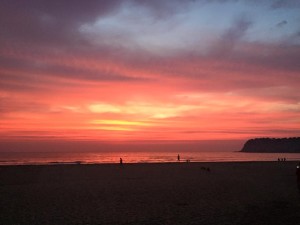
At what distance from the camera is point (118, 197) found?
19375mm

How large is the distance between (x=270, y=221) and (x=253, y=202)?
470cm

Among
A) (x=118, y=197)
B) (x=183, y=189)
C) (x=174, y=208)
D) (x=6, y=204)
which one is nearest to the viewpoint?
(x=174, y=208)

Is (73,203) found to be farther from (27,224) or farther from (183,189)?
(183,189)

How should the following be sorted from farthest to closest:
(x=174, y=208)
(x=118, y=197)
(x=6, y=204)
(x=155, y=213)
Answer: (x=118, y=197), (x=6, y=204), (x=174, y=208), (x=155, y=213)

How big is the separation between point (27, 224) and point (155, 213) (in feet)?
15.8

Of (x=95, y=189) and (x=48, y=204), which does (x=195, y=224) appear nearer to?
(x=48, y=204)

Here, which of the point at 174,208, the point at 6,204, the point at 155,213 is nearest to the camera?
the point at 155,213

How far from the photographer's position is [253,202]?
56.5ft

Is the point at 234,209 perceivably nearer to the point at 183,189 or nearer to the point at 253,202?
the point at 253,202

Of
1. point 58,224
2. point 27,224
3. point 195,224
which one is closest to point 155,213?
point 195,224

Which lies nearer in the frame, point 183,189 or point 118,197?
point 118,197

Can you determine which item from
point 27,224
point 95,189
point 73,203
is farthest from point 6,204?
point 95,189

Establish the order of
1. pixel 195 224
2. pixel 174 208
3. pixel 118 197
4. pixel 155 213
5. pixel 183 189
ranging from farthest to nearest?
pixel 183 189
pixel 118 197
pixel 174 208
pixel 155 213
pixel 195 224

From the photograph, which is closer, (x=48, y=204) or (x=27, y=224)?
(x=27, y=224)
